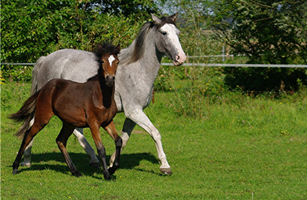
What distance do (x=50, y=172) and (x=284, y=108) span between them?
7233 mm

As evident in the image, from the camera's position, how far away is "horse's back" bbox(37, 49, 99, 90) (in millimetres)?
7176

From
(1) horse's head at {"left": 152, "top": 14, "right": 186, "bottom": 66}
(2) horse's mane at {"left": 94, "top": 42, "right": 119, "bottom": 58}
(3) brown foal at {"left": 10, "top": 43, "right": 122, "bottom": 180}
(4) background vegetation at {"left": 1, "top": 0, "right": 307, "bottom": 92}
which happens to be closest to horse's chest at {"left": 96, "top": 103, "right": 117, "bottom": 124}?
(3) brown foal at {"left": 10, "top": 43, "right": 122, "bottom": 180}

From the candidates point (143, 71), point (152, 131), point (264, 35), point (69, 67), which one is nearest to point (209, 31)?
point (264, 35)

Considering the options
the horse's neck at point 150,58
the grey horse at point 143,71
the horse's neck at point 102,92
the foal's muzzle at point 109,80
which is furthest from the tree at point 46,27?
the foal's muzzle at point 109,80

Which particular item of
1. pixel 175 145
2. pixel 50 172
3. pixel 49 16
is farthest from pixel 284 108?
pixel 49 16

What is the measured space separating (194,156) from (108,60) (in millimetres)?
3212

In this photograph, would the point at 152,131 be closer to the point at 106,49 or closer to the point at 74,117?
the point at 74,117

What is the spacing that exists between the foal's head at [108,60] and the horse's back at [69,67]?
1127mm

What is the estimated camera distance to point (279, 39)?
46.0 ft

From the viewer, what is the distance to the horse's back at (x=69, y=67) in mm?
7176

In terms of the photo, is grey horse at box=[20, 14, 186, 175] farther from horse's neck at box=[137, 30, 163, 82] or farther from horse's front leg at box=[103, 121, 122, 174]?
horse's front leg at box=[103, 121, 122, 174]

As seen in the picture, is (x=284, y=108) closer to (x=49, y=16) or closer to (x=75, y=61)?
(x=75, y=61)

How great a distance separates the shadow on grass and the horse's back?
55.5 inches

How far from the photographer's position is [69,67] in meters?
7.43
